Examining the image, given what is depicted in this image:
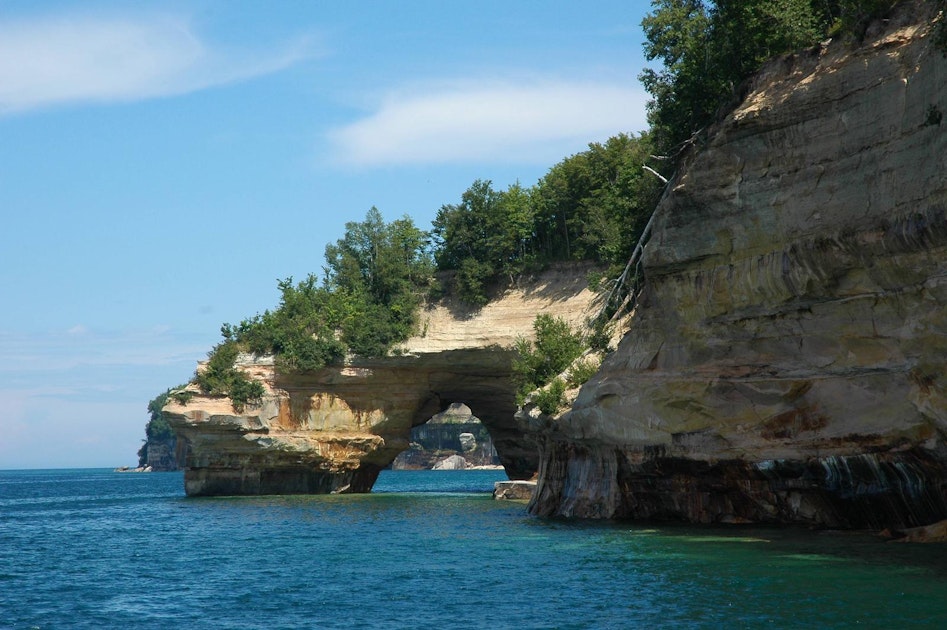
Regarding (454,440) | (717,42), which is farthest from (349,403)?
(454,440)

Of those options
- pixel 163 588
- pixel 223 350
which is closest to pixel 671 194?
pixel 163 588

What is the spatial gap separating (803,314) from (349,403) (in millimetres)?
34053

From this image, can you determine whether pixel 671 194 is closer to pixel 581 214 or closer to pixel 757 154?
pixel 757 154

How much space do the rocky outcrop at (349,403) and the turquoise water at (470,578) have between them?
1520cm

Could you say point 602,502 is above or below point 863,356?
below

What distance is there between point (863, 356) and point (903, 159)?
17.6 feet

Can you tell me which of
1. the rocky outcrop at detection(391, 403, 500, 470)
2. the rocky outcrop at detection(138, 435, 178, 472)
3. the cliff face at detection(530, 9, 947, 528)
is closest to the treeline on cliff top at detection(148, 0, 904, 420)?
the cliff face at detection(530, 9, 947, 528)

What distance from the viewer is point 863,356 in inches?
1040

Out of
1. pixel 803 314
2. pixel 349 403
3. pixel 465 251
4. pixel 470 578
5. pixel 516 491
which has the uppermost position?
pixel 465 251

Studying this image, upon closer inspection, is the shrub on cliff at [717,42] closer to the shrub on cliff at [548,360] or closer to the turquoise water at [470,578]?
the shrub on cliff at [548,360]

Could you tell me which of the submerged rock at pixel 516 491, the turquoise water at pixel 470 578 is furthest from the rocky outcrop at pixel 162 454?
the turquoise water at pixel 470 578

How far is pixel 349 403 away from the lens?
57438 millimetres

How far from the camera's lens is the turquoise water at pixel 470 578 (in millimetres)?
19828

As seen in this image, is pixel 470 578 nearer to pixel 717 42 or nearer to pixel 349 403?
pixel 717 42
